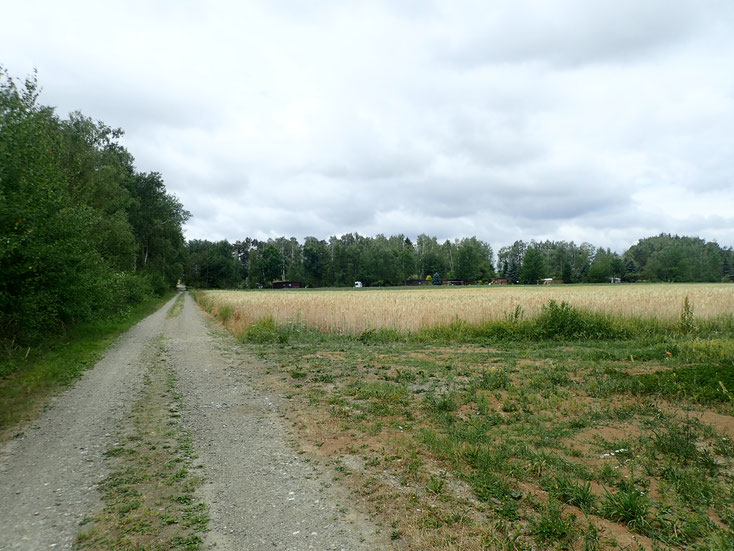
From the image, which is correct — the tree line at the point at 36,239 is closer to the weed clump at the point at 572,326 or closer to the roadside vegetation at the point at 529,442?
the roadside vegetation at the point at 529,442

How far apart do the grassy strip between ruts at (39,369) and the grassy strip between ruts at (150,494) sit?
210 centimetres

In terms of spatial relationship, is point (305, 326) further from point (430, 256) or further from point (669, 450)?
point (430, 256)

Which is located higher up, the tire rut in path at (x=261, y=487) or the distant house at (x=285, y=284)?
the distant house at (x=285, y=284)

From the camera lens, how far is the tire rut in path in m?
3.27

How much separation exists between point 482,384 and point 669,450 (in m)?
3.33

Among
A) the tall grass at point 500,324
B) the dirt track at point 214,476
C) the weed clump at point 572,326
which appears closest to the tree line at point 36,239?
the dirt track at point 214,476

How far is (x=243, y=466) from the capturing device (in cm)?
461

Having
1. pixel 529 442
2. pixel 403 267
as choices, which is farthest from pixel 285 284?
pixel 529 442

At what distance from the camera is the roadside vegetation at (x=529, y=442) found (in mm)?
3279

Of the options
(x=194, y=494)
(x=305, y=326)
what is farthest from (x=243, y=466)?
(x=305, y=326)

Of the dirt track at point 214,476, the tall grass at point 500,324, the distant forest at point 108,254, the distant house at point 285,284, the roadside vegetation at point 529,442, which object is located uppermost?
the distant forest at point 108,254

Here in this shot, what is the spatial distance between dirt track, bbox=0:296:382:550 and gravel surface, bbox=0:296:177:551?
0.01 metres

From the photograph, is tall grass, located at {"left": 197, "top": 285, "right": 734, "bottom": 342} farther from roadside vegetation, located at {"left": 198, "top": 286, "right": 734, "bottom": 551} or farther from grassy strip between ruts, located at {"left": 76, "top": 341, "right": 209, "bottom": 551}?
grassy strip between ruts, located at {"left": 76, "top": 341, "right": 209, "bottom": 551}

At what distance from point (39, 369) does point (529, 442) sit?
11.3m
